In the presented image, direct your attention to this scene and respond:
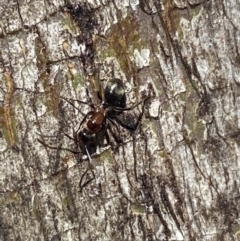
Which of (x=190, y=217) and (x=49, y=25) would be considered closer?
(x=49, y=25)

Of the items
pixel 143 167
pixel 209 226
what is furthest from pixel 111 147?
pixel 209 226

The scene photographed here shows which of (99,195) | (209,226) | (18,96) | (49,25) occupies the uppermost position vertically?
(49,25)

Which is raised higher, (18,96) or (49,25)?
(49,25)

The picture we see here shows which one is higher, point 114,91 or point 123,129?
point 114,91

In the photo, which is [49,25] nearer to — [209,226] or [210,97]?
[210,97]
